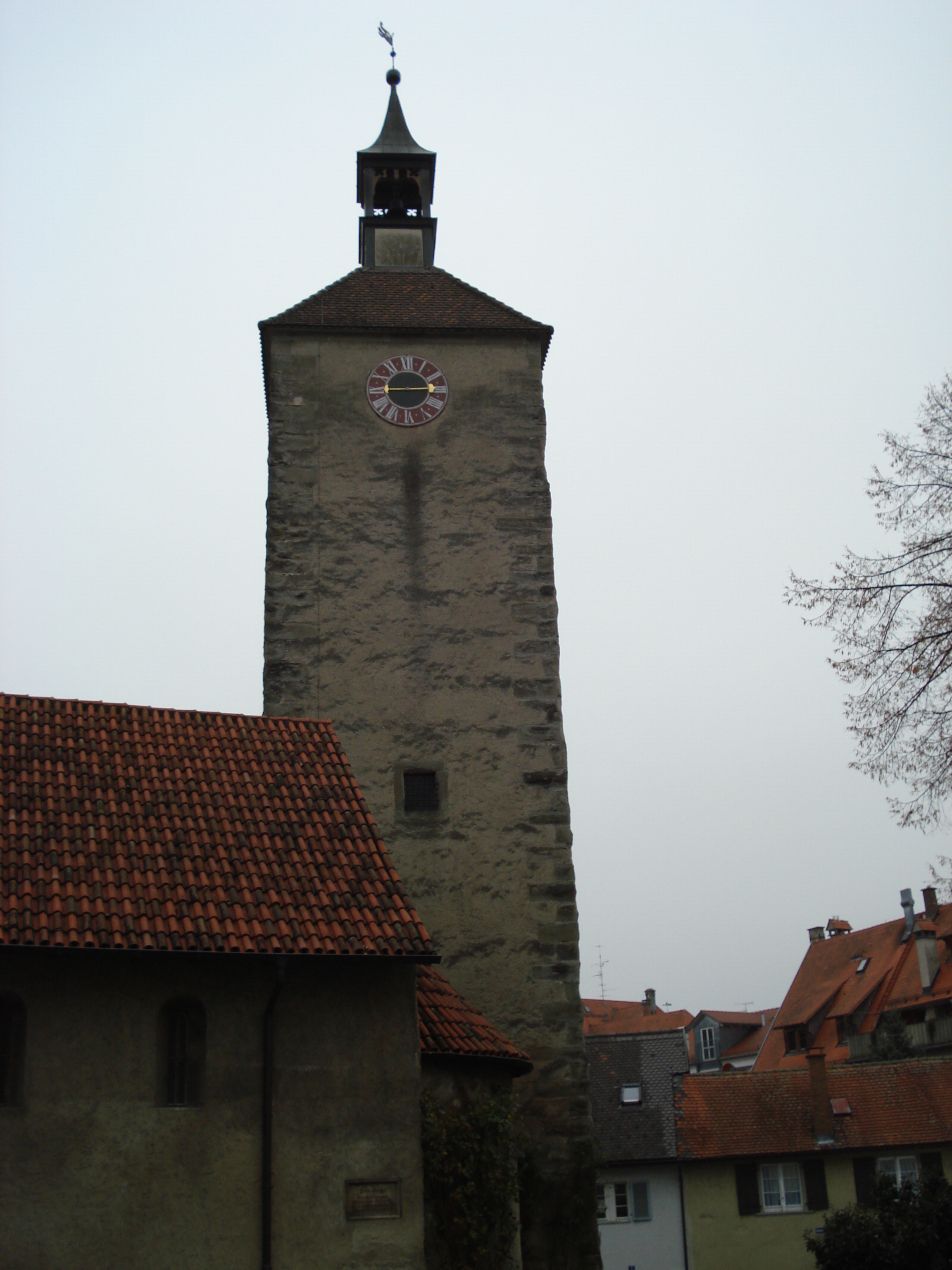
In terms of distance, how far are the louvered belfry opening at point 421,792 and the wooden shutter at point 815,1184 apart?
16696 mm

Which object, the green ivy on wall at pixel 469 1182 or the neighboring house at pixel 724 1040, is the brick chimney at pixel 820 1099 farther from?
the neighboring house at pixel 724 1040

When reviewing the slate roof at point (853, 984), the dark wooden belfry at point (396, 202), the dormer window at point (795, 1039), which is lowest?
the dormer window at point (795, 1039)

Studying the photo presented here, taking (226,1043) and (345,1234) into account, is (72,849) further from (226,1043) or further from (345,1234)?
(345,1234)

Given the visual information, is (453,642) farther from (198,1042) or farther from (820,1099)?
(820,1099)

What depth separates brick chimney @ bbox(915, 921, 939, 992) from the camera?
4138 centimetres

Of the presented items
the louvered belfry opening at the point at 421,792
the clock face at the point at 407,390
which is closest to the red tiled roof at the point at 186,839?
the louvered belfry opening at the point at 421,792

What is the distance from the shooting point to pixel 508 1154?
11.5m

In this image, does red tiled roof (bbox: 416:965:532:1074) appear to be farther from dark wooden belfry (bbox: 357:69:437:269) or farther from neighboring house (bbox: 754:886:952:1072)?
neighboring house (bbox: 754:886:952:1072)

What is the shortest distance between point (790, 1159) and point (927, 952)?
54.7 feet

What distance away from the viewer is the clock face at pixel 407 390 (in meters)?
17.1

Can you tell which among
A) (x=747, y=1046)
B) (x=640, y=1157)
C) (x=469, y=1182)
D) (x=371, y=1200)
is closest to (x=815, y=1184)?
(x=640, y=1157)

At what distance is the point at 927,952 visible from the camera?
4191cm

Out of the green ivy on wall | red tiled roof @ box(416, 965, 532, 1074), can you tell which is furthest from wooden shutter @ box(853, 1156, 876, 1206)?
the green ivy on wall

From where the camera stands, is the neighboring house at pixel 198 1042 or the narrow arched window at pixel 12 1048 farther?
the narrow arched window at pixel 12 1048
